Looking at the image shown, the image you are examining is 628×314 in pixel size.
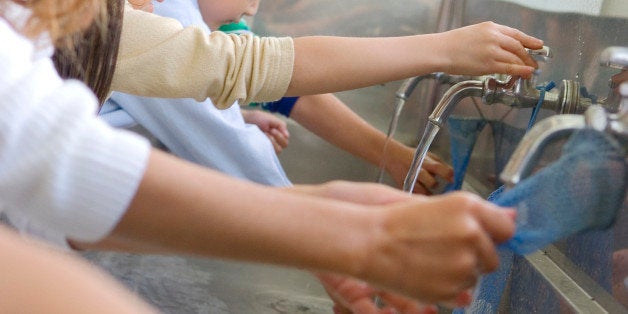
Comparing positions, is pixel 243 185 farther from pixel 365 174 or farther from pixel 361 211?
pixel 365 174

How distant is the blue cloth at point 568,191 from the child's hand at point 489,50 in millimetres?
256

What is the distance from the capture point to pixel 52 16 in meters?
0.56

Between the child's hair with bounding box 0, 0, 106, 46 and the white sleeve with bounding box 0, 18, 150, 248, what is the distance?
0.41 ft

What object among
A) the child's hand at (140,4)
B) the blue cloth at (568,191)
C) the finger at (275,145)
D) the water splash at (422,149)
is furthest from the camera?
the finger at (275,145)

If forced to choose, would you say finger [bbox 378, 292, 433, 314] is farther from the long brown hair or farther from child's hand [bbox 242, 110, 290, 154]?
child's hand [bbox 242, 110, 290, 154]

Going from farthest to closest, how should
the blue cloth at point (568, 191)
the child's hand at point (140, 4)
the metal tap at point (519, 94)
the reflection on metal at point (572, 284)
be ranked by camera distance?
the child's hand at point (140, 4), the metal tap at point (519, 94), the reflection on metal at point (572, 284), the blue cloth at point (568, 191)

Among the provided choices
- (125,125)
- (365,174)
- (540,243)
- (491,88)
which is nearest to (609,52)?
(540,243)

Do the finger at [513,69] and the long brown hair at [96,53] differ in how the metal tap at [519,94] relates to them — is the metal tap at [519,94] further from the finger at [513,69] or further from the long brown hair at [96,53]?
the long brown hair at [96,53]

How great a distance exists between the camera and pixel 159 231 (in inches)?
17.1

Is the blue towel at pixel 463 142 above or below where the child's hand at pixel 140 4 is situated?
below

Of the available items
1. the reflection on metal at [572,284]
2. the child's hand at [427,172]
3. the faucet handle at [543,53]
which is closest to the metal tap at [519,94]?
the faucet handle at [543,53]

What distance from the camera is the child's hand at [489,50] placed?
2.63 feet

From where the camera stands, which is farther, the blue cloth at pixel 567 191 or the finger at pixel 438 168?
the finger at pixel 438 168

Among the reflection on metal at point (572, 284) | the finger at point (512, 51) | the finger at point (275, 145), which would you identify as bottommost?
the finger at point (275, 145)
